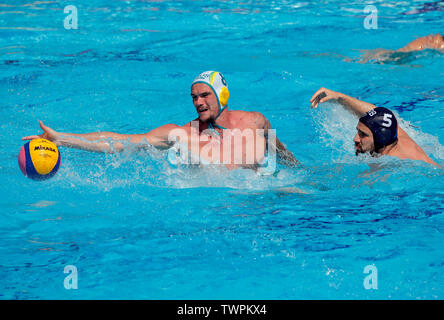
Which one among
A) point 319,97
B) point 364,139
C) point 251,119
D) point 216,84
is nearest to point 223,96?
point 216,84

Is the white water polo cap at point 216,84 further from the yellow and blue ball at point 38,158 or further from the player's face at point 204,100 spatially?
the yellow and blue ball at point 38,158

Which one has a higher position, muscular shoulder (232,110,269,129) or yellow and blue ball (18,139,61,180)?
muscular shoulder (232,110,269,129)

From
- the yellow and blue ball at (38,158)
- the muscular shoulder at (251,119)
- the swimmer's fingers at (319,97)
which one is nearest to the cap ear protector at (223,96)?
the muscular shoulder at (251,119)

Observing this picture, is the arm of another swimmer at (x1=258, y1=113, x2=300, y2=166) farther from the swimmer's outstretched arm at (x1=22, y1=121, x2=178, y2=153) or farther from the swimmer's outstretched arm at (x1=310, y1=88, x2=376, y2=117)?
the swimmer's outstretched arm at (x1=22, y1=121, x2=178, y2=153)

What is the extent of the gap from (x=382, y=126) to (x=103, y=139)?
2299 millimetres

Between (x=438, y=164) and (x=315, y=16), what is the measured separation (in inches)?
253

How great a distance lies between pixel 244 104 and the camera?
7.71 meters

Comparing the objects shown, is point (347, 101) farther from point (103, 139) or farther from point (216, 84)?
point (103, 139)

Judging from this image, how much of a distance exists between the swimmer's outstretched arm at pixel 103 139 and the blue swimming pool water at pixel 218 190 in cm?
16

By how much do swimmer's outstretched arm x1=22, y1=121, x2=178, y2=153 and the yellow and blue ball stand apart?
0.20 ft

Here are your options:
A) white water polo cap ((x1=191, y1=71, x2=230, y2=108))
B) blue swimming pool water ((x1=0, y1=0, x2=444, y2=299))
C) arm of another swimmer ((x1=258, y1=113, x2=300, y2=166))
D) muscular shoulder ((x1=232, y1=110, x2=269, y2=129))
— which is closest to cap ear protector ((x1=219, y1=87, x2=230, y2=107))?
white water polo cap ((x1=191, y1=71, x2=230, y2=108))

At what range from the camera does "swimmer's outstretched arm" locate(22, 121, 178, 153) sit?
4543 mm

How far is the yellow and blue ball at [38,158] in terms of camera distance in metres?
4.48

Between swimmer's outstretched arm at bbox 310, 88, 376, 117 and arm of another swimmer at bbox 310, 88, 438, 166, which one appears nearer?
arm of another swimmer at bbox 310, 88, 438, 166
